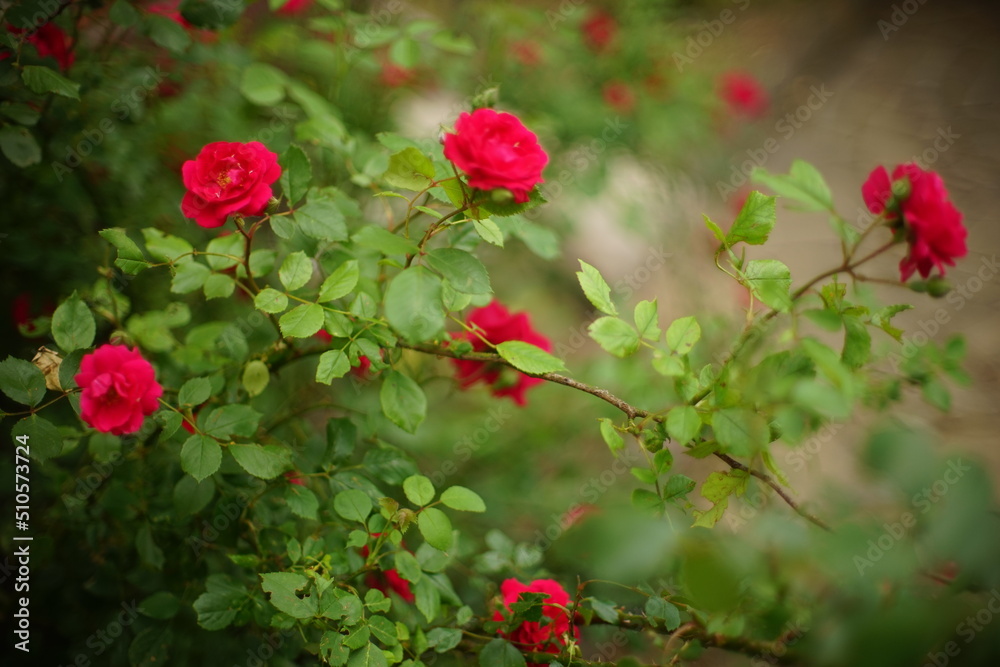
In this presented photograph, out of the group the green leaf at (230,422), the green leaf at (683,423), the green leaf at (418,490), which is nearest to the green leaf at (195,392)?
the green leaf at (230,422)

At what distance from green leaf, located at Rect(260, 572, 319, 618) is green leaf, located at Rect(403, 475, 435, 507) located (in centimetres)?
12

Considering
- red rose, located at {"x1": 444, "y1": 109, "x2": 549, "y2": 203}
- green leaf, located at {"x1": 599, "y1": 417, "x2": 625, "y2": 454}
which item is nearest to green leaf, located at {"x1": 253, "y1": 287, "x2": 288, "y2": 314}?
red rose, located at {"x1": 444, "y1": 109, "x2": 549, "y2": 203}

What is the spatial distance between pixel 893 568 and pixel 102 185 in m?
1.31

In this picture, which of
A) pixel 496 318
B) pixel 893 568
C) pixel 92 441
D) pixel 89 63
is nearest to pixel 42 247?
pixel 89 63

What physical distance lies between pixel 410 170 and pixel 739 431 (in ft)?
1.18

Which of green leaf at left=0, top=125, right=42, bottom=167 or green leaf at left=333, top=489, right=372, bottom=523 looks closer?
green leaf at left=333, top=489, right=372, bottom=523

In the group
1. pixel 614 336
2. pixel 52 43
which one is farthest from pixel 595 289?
pixel 52 43

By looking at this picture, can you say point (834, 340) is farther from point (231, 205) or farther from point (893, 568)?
point (231, 205)

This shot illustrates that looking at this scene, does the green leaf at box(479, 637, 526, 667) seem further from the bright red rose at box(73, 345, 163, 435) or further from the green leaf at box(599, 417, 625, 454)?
the bright red rose at box(73, 345, 163, 435)

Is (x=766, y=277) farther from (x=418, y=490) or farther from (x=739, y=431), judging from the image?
(x=418, y=490)

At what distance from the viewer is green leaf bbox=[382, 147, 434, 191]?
1.62 ft

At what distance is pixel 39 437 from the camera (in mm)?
526

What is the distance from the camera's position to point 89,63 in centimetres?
91

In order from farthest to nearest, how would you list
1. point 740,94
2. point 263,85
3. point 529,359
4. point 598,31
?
point 740,94 → point 598,31 → point 263,85 → point 529,359
